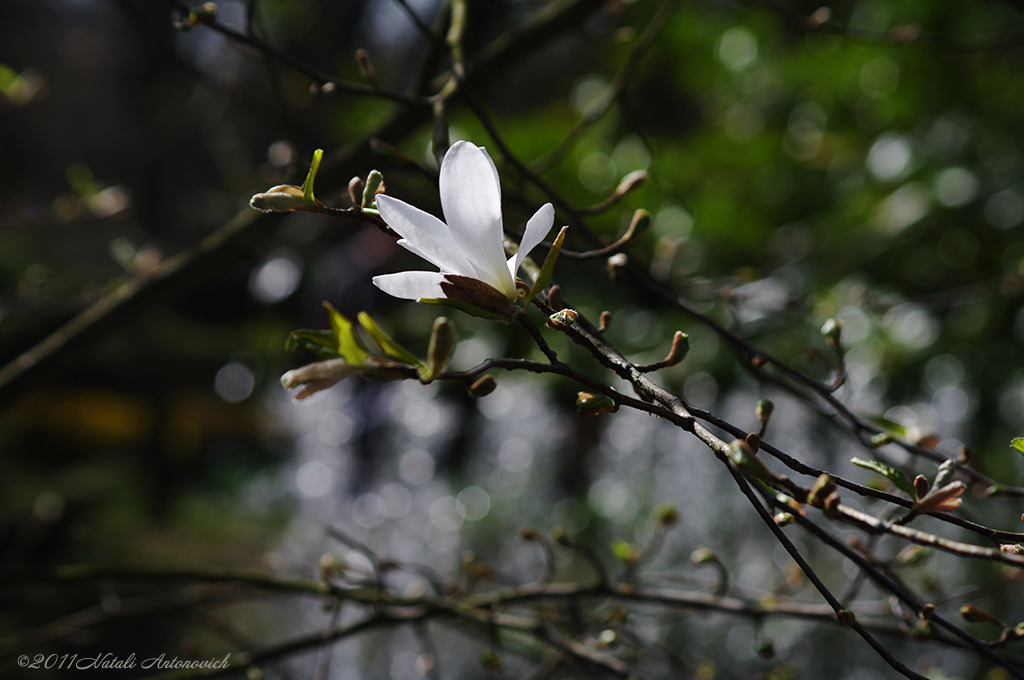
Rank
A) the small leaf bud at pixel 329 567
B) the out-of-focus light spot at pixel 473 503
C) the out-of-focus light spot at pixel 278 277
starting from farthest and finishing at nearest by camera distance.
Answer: the out-of-focus light spot at pixel 473 503, the out-of-focus light spot at pixel 278 277, the small leaf bud at pixel 329 567

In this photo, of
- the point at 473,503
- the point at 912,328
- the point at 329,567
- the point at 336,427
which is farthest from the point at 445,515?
the point at 329,567

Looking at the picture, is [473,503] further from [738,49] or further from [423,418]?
[738,49]

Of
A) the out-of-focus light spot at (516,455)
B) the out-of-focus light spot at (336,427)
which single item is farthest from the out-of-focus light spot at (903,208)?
the out-of-focus light spot at (336,427)

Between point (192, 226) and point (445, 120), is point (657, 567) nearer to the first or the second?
point (445, 120)

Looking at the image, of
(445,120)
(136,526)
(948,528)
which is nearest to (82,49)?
(136,526)

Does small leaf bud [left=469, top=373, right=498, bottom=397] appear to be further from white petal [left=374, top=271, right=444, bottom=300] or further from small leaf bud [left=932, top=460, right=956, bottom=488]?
small leaf bud [left=932, top=460, right=956, bottom=488]

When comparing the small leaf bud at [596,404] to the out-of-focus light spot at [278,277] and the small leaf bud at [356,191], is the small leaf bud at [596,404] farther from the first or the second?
the out-of-focus light spot at [278,277]
